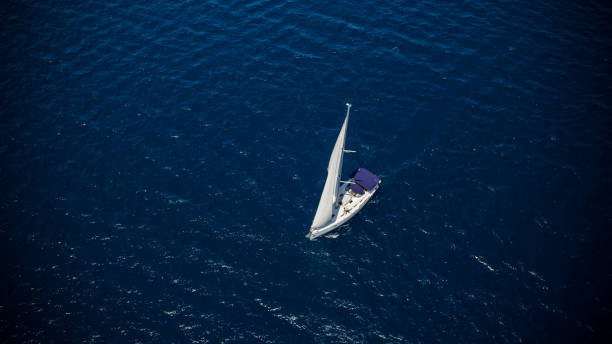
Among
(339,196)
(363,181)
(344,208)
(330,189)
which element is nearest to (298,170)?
(339,196)

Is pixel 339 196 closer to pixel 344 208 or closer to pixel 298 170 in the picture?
pixel 344 208

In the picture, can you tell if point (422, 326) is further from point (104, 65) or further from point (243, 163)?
point (104, 65)

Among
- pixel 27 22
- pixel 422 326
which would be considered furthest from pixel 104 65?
pixel 422 326

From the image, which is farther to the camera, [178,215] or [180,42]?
[180,42]

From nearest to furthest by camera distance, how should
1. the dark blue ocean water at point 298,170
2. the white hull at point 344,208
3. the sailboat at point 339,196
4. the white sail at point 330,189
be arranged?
the dark blue ocean water at point 298,170 < the white sail at point 330,189 < the sailboat at point 339,196 < the white hull at point 344,208

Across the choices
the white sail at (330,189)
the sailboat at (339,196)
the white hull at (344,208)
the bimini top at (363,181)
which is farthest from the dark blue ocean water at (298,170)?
the white sail at (330,189)

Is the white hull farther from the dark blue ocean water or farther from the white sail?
the dark blue ocean water

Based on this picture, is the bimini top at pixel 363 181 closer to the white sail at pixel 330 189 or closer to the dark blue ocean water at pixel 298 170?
the dark blue ocean water at pixel 298 170
